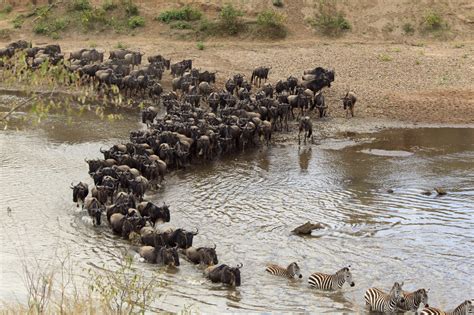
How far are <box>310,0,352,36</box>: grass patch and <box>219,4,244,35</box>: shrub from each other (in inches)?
127

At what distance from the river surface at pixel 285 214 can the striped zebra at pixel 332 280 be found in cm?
15

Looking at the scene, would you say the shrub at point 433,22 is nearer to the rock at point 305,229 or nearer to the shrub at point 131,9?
the shrub at point 131,9

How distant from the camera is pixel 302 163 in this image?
23.7 metres

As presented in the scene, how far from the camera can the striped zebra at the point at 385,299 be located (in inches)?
533

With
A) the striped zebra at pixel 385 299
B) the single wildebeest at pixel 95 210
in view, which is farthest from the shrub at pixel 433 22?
the striped zebra at pixel 385 299

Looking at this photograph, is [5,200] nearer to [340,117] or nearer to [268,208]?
[268,208]

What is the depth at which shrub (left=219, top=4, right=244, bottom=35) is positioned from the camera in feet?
129

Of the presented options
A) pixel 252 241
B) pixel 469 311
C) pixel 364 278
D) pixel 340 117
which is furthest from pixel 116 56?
pixel 469 311

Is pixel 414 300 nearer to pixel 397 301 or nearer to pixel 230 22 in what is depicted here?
pixel 397 301

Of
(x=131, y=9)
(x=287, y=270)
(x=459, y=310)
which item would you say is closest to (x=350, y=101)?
(x=287, y=270)

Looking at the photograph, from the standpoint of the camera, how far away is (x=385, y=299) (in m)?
13.6

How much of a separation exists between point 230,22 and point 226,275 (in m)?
25.9

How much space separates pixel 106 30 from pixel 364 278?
27.5 meters

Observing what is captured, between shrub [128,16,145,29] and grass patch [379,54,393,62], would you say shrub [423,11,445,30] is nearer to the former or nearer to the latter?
grass patch [379,54,393,62]
